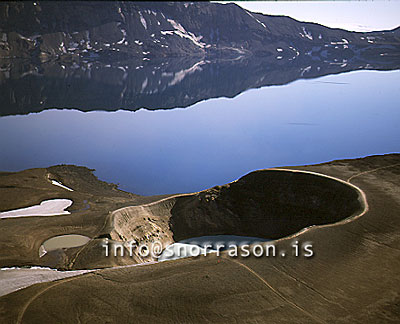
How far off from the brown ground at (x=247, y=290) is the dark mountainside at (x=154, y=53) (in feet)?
145

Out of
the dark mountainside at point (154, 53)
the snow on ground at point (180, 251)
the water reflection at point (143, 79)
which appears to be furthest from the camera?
the dark mountainside at point (154, 53)

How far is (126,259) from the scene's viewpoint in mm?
17734

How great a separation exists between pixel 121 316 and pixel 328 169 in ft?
49.0

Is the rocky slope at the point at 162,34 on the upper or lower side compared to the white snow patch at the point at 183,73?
upper

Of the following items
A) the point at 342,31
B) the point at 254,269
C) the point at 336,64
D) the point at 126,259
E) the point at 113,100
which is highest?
the point at 342,31

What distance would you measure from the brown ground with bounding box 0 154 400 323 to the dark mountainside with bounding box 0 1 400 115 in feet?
145

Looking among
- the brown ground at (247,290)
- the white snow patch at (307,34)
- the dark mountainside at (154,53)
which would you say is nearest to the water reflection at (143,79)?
the dark mountainside at (154,53)

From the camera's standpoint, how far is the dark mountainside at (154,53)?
2640 inches

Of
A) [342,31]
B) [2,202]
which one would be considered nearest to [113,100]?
[2,202]

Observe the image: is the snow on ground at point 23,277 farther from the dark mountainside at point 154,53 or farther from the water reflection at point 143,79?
the dark mountainside at point 154,53

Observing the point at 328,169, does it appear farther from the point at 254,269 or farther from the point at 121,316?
the point at 121,316

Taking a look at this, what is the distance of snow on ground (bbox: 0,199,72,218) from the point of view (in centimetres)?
2328

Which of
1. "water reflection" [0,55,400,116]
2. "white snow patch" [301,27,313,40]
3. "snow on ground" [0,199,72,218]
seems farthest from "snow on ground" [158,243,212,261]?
"white snow patch" [301,27,313,40]

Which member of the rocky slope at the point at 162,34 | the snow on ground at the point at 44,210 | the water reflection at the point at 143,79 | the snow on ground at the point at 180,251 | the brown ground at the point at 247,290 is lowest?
the snow on ground at the point at 180,251
